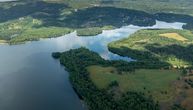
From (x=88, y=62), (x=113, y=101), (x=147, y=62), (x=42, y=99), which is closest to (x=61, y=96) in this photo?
(x=42, y=99)

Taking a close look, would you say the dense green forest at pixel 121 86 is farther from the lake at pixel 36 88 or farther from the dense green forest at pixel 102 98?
the lake at pixel 36 88

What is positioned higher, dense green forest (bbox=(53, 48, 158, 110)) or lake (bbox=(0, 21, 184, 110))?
dense green forest (bbox=(53, 48, 158, 110))

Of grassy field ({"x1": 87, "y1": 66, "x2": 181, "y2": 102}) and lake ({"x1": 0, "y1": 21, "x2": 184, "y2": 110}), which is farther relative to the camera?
grassy field ({"x1": 87, "y1": 66, "x2": 181, "y2": 102})

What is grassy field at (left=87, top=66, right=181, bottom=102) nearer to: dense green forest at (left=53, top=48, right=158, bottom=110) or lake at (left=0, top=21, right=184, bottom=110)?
dense green forest at (left=53, top=48, right=158, bottom=110)

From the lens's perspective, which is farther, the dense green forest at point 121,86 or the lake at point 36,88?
the lake at point 36,88

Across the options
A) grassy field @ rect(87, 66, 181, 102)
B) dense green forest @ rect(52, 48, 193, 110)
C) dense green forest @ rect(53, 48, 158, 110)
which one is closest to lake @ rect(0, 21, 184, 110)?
dense green forest @ rect(53, 48, 158, 110)

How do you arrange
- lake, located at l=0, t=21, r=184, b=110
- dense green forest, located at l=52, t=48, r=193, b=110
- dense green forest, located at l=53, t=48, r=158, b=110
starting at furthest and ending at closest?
1. lake, located at l=0, t=21, r=184, b=110
2. dense green forest, located at l=52, t=48, r=193, b=110
3. dense green forest, located at l=53, t=48, r=158, b=110

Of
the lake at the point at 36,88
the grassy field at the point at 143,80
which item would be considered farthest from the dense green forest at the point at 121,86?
the lake at the point at 36,88

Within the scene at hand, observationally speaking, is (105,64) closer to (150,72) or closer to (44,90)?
(150,72)

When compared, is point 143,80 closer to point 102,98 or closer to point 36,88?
point 102,98
